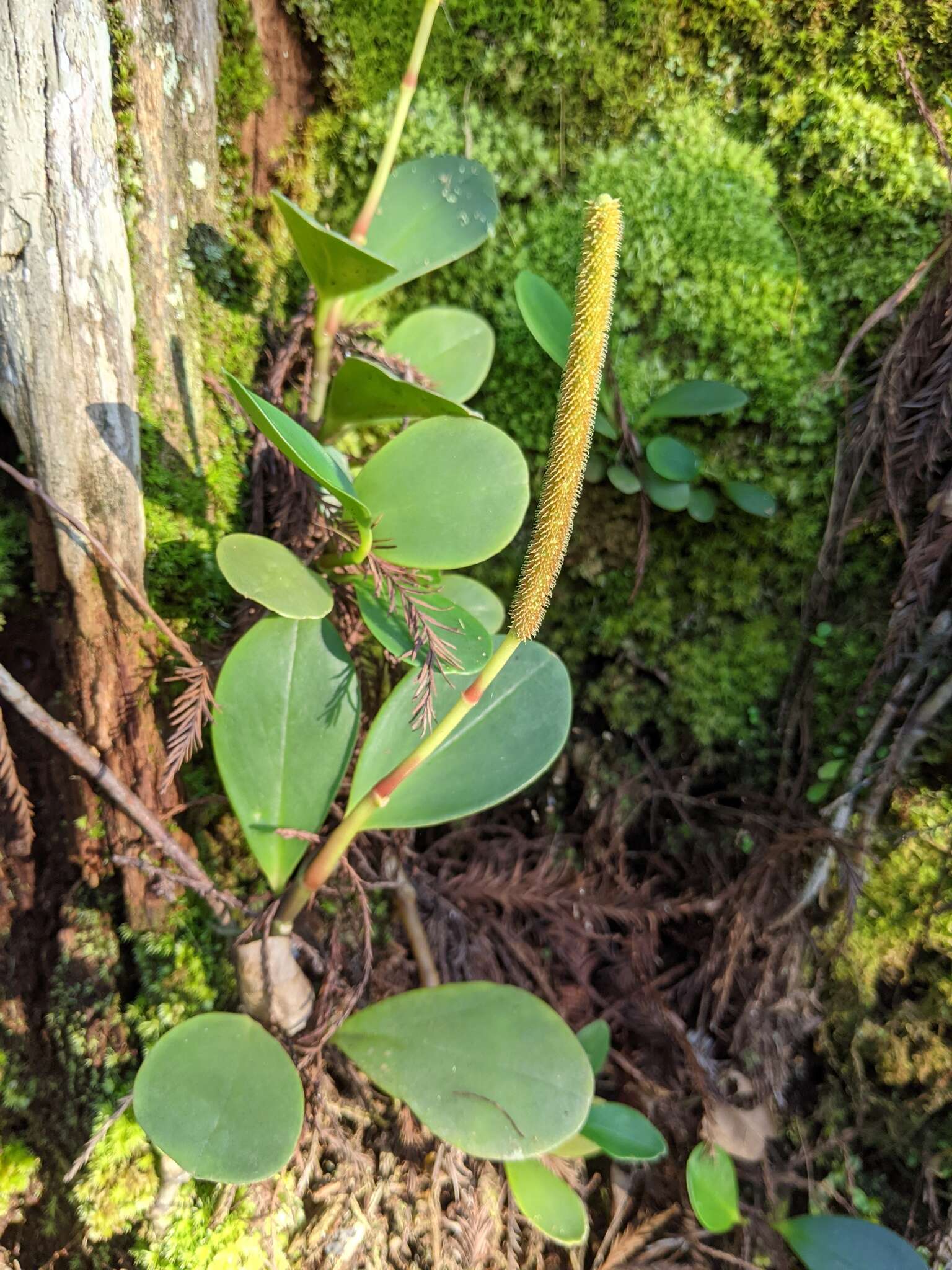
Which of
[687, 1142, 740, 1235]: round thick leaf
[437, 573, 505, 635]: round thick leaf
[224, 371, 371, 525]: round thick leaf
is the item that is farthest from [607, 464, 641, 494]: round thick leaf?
[687, 1142, 740, 1235]: round thick leaf

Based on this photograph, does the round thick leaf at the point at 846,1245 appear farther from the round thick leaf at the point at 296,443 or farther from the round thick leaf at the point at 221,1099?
the round thick leaf at the point at 296,443

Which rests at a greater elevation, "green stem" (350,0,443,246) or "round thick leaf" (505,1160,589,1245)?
"green stem" (350,0,443,246)

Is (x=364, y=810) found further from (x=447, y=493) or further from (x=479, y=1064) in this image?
(x=447, y=493)

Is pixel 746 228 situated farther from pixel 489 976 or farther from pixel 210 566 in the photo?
pixel 489 976

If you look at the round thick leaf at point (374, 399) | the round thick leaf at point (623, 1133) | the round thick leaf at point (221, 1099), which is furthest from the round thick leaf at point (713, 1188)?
the round thick leaf at point (374, 399)

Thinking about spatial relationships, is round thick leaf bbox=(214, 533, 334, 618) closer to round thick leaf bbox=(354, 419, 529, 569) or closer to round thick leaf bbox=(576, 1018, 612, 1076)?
round thick leaf bbox=(354, 419, 529, 569)

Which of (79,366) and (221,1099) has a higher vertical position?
(79,366)

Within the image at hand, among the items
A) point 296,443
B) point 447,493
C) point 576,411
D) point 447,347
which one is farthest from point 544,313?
point 576,411
